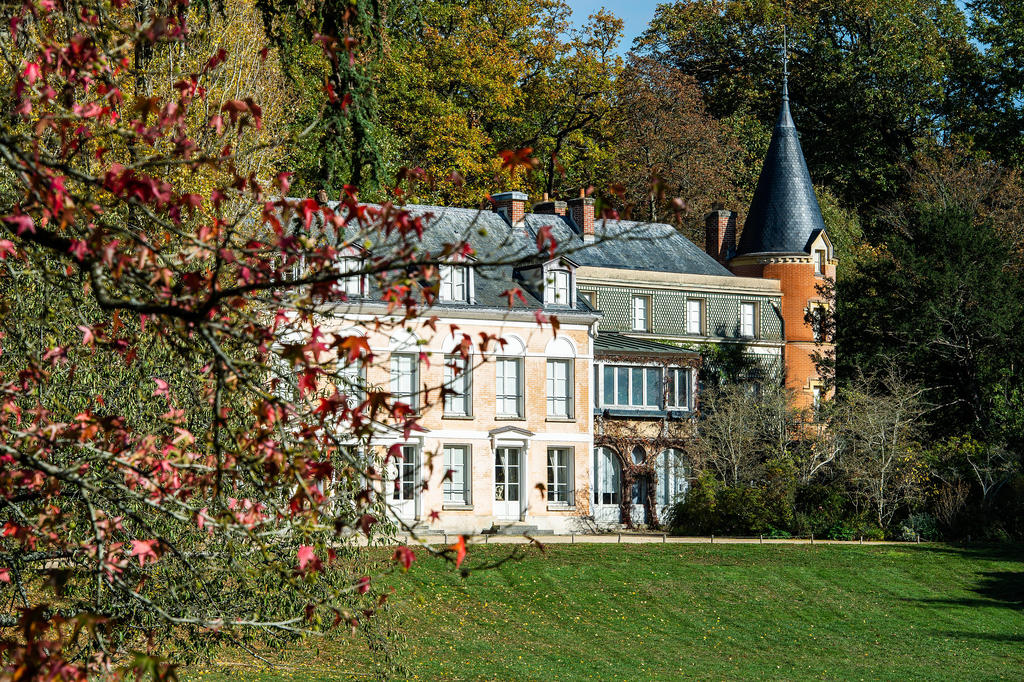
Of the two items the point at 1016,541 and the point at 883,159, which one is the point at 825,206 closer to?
the point at 883,159

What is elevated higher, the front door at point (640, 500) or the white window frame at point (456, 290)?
the white window frame at point (456, 290)

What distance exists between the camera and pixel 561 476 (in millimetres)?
37031

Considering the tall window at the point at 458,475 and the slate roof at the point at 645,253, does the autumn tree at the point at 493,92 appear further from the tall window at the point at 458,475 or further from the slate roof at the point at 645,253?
the tall window at the point at 458,475

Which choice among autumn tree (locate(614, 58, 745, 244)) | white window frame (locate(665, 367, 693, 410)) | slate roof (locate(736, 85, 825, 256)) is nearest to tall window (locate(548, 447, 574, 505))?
white window frame (locate(665, 367, 693, 410))

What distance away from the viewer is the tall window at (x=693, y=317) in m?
42.7

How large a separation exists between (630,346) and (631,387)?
1174 mm

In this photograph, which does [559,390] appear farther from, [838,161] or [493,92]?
[838,161]

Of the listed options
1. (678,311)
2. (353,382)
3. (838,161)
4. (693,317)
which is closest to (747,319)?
(693,317)

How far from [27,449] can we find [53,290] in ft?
15.0

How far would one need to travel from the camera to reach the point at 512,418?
36219 millimetres

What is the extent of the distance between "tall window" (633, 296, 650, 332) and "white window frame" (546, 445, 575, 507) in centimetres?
621

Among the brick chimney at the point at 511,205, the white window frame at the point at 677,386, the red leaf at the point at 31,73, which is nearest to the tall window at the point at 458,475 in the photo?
the white window frame at the point at 677,386

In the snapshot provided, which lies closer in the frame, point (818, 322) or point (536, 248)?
point (536, 248)

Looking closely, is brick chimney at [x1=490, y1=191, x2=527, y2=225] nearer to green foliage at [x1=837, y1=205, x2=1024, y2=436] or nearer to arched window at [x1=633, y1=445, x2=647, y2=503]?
arched window at [x1=633, y1=445, x2=647, y2=503]
